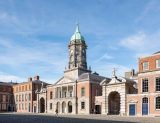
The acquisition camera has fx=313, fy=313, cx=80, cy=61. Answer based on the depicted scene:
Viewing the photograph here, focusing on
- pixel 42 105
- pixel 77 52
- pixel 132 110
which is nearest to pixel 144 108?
pixel 132 110

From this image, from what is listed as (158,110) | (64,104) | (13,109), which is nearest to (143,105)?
(158,110)

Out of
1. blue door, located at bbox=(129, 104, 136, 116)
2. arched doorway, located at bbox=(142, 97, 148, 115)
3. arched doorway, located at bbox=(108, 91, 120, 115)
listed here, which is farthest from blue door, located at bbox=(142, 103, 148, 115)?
arched doorway, located at bbox=(108, 91, 120, 115)

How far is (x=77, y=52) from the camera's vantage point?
80250 millimetres

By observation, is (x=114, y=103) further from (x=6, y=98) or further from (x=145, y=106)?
(x=6, y=98)

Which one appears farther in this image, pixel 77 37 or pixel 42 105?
pixel 42 105

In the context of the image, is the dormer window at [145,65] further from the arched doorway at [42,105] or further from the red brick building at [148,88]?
the arched doorway at [42,105]

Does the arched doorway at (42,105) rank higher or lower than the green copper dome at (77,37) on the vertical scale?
lower

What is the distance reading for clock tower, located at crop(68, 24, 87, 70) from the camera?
262ft

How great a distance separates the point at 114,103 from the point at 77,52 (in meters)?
19.1

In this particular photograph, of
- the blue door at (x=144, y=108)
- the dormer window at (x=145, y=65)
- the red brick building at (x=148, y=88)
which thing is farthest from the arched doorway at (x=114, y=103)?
the dormer window at (x=145, y=65)

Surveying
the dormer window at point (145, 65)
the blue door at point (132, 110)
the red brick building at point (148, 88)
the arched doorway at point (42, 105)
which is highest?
the dormer window at point (145, 65)

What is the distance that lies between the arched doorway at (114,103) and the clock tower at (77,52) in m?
15.5

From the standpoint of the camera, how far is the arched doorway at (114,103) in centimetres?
6538

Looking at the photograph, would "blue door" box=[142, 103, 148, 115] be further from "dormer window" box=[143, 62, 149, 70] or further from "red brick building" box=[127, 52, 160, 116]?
"dormer window" box=[143, 62, 149, 70]
